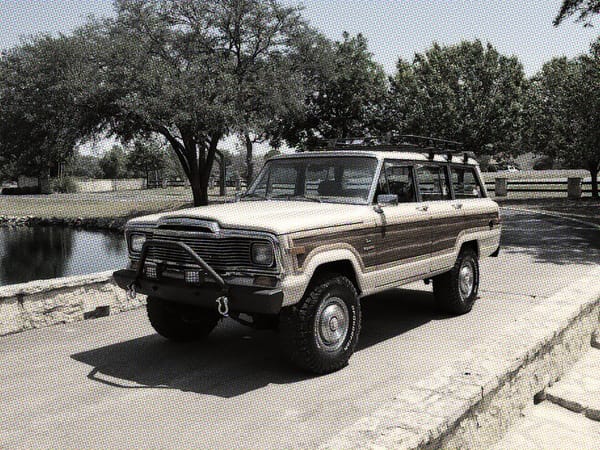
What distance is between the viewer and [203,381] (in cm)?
560

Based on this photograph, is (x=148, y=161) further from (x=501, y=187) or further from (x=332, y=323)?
(x=332, y=323)

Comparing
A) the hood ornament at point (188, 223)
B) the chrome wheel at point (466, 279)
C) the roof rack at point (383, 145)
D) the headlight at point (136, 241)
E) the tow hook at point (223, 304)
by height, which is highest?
the roof rack at point (383, 145)

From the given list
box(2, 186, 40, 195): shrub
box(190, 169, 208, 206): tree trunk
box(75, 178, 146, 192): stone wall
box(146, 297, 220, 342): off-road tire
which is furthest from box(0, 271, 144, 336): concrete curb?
box(75, 178, 146, 192): stone wall

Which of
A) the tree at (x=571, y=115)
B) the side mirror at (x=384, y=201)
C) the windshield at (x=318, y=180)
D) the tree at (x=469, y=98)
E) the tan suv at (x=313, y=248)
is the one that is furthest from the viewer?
the tree at (x=469, y=98)

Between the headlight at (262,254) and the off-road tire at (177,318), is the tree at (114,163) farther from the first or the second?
the headlight at (262,254)

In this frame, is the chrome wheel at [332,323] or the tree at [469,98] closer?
the chrome wheel at [332,323]

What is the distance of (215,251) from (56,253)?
22888 millimetres

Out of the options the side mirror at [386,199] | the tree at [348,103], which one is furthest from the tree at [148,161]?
A: the side mirror at [386,199]

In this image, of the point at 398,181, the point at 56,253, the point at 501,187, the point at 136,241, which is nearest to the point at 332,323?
the point at 398,181

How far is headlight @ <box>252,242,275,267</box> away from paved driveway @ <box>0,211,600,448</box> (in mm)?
1087

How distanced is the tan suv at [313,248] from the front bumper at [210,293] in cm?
1

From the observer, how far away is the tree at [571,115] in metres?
26.1

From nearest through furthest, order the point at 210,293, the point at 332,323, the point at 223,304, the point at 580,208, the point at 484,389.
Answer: the point at 484,389 < the point at 223,304 < the point at 210,293 < the point at 332,323 < the point at 580,208

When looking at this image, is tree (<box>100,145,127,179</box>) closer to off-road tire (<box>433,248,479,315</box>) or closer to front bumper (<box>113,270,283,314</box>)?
off-road tire (<box>433,248,479,315</box>)
